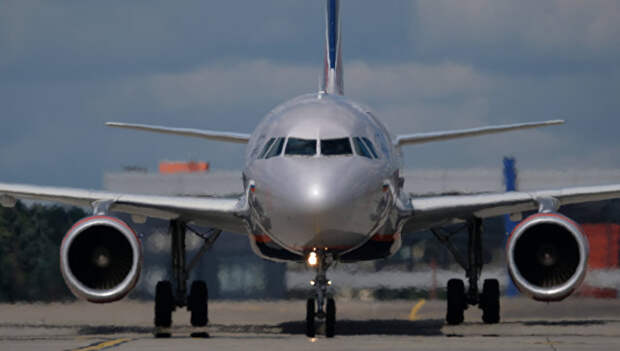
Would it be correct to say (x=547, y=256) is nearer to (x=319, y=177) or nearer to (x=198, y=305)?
(x=319, y=177)

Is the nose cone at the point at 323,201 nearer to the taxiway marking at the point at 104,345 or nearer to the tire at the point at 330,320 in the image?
the tire at the point at 330,320

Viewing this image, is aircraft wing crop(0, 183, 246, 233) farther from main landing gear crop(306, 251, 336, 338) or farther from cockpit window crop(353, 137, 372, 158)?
cockpit window crop(353, 137, 372, 158)

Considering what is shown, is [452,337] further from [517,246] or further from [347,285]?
[347,285]

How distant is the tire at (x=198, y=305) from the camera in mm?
21781

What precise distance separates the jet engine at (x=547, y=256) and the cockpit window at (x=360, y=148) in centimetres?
266

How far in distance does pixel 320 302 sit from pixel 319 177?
2178mm

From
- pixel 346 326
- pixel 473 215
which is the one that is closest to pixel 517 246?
pixel 473 215

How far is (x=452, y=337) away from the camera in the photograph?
58.5ft

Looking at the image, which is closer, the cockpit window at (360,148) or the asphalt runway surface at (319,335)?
Result: the asphalt runway surface at (319,335)

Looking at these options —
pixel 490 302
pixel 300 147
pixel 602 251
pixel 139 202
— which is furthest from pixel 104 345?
pixel 602 251

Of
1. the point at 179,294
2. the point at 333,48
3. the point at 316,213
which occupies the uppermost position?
the point at 333,48

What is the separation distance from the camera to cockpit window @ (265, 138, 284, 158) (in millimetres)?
17391

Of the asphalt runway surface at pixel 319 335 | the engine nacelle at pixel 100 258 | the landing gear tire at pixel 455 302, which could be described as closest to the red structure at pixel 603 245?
the asphalt runway surface at pixel 319 335

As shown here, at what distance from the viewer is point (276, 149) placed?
57.3ft
